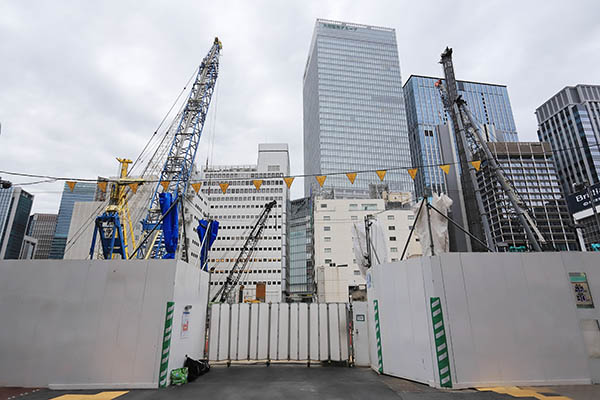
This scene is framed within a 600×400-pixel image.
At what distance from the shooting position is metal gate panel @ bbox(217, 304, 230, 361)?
38.9 feet

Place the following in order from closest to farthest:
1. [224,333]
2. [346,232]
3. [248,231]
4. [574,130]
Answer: [224,333], [346,232], [248,231], [574,130]

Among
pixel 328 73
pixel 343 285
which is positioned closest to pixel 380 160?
pixel 328 73

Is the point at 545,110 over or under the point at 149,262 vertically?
over

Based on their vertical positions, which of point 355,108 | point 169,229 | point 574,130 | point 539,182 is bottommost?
point 169,229

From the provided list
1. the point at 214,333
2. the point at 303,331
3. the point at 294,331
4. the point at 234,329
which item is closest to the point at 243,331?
the point at 234,329

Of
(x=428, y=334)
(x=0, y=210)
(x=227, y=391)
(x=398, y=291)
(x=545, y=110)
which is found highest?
(x=545, y=110)

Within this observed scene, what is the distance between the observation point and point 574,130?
113 metres

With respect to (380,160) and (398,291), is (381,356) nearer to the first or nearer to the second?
(398,291)

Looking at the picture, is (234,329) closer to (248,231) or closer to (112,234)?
(112,234)

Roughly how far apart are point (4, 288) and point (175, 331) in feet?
17.8

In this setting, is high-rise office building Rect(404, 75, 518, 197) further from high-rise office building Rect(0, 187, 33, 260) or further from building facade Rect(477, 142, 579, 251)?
high-rise office building Rect(0, 187, 33, 260)

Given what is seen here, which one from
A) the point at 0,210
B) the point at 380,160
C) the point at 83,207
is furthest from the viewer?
the point at 0,210

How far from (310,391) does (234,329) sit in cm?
553

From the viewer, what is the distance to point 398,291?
30.2 feet
